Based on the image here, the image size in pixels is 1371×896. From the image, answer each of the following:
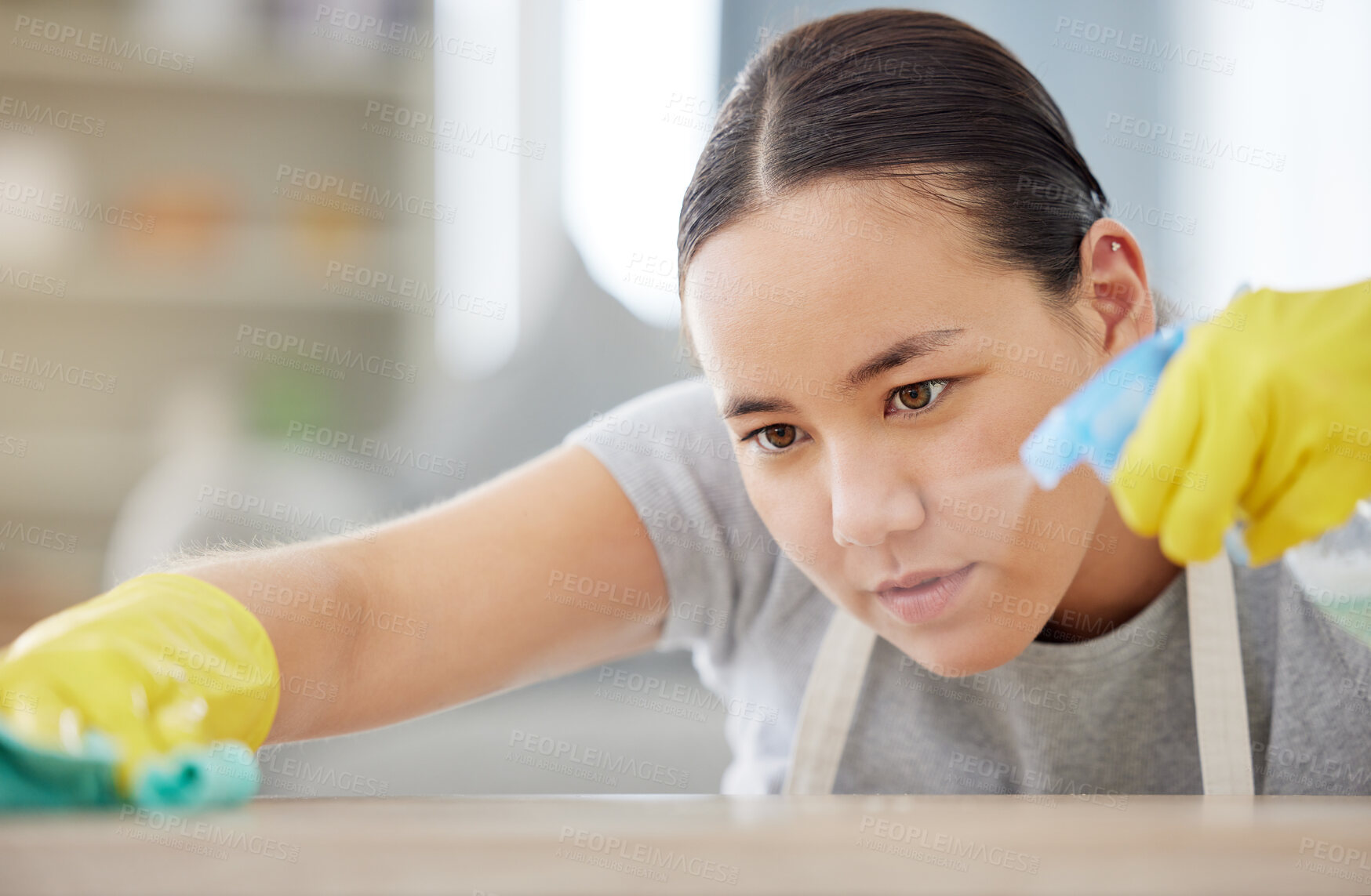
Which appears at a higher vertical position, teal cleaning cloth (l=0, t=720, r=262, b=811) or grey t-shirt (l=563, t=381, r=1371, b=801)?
teal cleaning cloth (l=0, t=720, r=262, b=811)

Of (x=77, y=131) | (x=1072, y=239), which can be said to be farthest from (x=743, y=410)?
(x=77, y=131)

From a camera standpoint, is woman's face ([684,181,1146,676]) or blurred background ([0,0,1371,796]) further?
blurred background ([0,0,1371,796])

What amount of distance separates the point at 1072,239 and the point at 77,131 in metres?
1.96

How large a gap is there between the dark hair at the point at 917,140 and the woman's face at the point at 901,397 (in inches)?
0.8

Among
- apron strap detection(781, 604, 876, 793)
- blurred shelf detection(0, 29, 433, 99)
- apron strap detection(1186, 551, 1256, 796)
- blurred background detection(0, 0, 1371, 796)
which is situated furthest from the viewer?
blurred shelf detection(0, 29, 433, 99)

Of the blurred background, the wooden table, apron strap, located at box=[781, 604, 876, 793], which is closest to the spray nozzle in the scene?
the wooden table

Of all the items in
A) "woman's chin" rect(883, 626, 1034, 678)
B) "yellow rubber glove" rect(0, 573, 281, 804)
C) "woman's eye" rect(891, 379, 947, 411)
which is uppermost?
"woman's eye" rect(891, 379, 947, 411)

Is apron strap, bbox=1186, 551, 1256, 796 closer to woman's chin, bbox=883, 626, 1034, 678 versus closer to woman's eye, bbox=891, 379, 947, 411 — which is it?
woman's chin, bbox=883, 626, 1034, 678

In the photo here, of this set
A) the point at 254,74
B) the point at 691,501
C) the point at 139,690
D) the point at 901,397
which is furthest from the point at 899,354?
the point at 254,74

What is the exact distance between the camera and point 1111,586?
31.2 inches

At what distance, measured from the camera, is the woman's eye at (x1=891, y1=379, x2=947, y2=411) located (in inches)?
24.2

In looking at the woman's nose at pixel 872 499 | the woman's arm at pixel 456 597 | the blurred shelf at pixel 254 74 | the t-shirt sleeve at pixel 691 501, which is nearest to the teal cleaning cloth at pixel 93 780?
the woman's arm at pixel 456 597

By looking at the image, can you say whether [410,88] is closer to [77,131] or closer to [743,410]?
[77,131]

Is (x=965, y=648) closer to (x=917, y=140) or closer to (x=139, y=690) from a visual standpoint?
(x=917, y=140)
